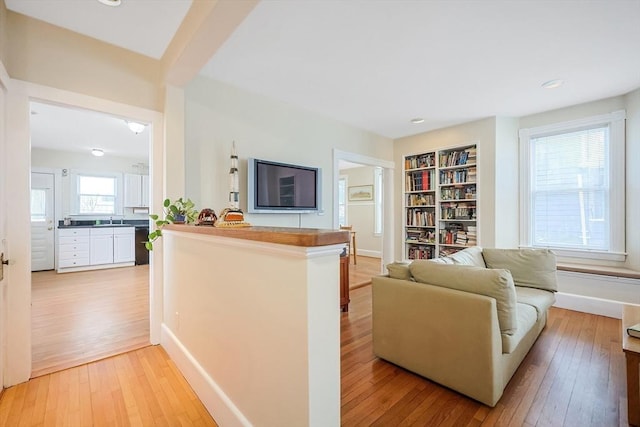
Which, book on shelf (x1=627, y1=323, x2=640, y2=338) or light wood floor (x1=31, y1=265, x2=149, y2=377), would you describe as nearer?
book on shelf (x1=627, y1=323, x2=640, y2=338)

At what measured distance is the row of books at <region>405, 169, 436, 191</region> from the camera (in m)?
4.59

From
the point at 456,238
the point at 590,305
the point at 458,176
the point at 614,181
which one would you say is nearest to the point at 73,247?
the point at 456,238

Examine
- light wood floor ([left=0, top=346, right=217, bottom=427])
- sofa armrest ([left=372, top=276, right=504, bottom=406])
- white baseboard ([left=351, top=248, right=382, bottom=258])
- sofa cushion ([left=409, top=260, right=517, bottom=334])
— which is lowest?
light wood floor ([left=0, top=346, right=217, bottom=427])

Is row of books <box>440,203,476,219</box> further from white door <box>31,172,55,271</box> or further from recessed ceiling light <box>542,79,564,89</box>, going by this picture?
white door <box>31,172,55,271</box>

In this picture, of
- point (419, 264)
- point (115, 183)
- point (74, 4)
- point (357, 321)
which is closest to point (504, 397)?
point (419, 264)

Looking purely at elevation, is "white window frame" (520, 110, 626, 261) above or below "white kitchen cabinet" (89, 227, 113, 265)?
above

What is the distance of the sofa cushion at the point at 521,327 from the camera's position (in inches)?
66.9

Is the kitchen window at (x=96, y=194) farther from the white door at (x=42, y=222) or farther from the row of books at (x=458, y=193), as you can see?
the row of books at (x=458, y=193)

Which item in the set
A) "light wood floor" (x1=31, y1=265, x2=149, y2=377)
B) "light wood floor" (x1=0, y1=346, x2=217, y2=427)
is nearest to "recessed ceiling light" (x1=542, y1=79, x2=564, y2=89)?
"light wood floor" (x1=0, y1=346, x2=217, y2=427)

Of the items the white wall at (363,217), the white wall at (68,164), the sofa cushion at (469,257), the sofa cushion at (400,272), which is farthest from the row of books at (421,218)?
the white wall at (68,164)

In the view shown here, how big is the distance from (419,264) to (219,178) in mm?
2049

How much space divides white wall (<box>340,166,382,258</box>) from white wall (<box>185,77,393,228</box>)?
344 centimetres

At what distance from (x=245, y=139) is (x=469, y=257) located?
8.58 feet

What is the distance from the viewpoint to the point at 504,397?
1.74m
